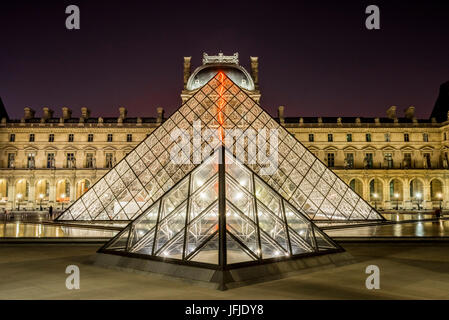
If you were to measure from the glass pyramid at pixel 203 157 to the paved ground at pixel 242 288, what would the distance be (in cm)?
729

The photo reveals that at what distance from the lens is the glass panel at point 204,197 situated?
6874mm

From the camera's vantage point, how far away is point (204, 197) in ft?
29.0

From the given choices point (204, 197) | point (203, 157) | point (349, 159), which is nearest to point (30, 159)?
point (203, 157)

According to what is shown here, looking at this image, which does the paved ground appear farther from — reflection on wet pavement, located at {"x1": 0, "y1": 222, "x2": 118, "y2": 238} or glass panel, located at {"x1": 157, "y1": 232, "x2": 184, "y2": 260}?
reflection on wet pavement, located at {"x1": 0, "y1": 222, "x2": 118, "y2": 238}

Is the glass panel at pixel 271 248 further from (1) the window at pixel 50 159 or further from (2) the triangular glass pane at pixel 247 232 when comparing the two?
(1) the window at pixel 50 159

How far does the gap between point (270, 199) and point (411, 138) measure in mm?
39852

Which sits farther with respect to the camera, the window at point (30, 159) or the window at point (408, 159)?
the window at point (408, 159)

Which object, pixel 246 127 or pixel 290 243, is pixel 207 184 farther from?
pixel 246 127

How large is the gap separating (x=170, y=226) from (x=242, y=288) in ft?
7.99

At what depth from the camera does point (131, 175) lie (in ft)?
52.5

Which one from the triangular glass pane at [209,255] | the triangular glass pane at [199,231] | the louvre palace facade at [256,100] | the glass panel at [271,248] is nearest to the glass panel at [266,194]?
the glass panel at [271,248]

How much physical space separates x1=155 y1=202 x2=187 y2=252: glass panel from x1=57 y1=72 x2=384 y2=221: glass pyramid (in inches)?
312
